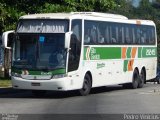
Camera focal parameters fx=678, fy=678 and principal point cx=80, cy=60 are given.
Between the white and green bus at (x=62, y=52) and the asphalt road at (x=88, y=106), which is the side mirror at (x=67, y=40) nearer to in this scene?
the white and green bus at (x=62, y=52)

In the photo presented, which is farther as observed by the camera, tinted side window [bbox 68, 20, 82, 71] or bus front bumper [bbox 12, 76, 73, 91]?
tinted side window [bbox 68, 20, 82, 71]

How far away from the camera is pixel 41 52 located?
81.6ft

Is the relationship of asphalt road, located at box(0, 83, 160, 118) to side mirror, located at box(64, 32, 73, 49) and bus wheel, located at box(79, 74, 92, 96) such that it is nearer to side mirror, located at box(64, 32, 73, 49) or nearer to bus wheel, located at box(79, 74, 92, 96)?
bus wheel, located at box(79, 74, 92, 96)

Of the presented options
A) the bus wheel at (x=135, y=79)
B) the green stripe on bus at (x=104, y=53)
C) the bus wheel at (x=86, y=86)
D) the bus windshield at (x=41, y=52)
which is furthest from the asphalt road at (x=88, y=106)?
the bus wheel at (x=135, y=79)

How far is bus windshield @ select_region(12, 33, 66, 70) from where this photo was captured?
24.8 metres

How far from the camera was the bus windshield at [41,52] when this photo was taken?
974 inches

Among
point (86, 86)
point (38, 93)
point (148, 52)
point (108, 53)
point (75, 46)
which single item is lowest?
point (38, 93)

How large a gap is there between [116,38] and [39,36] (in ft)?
17.7

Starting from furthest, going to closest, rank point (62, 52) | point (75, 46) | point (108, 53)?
point (108, 53)
point (75, 46)
point (62, 52)

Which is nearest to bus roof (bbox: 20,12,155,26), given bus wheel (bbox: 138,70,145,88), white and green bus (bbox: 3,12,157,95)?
white and green bus (bbox: 3,12,157,95)

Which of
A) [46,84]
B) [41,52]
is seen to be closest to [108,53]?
[41,52]

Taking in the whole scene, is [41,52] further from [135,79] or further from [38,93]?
[135,79]

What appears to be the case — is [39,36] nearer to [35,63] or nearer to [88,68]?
[35,63]

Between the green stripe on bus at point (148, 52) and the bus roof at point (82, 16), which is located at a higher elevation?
the bus roof at point (82, 16)
